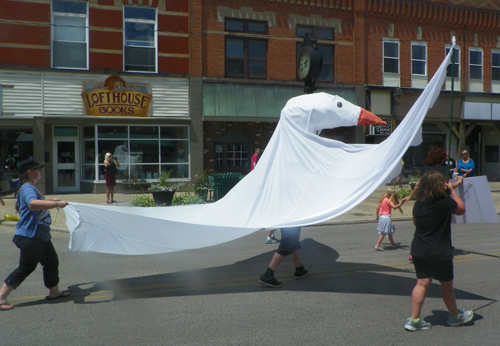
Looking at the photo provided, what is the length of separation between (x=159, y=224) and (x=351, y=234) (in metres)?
6.38

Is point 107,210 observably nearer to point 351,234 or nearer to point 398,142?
point 398,142

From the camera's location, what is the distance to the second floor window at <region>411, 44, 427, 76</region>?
79.7 ft

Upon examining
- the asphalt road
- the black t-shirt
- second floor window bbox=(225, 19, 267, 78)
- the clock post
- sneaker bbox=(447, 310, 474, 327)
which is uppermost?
second floor window bbox=(225, 19, 267, 78)

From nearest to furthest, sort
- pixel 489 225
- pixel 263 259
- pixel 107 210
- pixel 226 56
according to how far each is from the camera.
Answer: pixel 107 210 < pixel 263 259 < pixel 489 225 < pixel 226 56

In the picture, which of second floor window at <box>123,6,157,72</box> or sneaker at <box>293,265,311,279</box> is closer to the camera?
sneaker at <box>293,265,311,279</box>

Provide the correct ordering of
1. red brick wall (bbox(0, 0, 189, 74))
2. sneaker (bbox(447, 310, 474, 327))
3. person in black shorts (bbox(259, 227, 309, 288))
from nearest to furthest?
sneaker (bbox(447, 310, 474, 327))
person in black shorts (bbox(259, 227, 309, 288))
red brick wall (bbox(0, 0, 189, 74))

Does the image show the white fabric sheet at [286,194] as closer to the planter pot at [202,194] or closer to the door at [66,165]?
the planter pot at [202,194]

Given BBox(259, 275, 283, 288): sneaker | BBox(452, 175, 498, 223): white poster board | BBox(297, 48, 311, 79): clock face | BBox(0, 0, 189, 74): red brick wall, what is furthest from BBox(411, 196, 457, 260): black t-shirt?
BBox(0, 0, 189, 74): red brick wall

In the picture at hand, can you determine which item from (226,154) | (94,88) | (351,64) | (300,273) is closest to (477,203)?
(300,273)

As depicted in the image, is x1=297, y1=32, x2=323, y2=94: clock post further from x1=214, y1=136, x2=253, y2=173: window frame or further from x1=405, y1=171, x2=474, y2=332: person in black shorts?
x1=214, y1=136, x2=253, y2=173: window frame

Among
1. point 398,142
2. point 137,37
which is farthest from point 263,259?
point 137,37

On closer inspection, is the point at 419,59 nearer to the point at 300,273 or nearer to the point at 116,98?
the point at 116,98

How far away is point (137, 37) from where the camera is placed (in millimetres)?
19719

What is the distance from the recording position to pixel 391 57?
23844 millimetres
